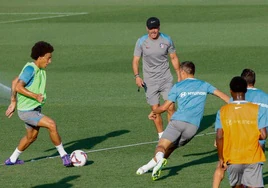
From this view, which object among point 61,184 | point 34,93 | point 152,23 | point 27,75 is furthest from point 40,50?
point 152,23

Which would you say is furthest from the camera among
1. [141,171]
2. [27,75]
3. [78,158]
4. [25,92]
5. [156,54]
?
[156,54]

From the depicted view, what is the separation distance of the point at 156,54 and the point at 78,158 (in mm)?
3161

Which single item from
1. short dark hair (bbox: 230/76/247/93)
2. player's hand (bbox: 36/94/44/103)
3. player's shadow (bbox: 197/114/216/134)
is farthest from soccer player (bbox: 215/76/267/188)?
player's shadow (bbox: 197/114/216/134)

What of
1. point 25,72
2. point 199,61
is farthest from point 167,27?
point 25,72

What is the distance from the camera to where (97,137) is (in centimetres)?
1811

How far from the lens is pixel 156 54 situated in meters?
17.7

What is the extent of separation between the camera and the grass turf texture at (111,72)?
1534cm

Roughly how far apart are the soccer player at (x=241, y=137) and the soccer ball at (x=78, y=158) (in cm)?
426

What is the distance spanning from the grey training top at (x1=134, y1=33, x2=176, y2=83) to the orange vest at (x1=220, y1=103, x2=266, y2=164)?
245 inches

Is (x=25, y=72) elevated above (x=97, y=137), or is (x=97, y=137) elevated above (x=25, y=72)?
(x=25, y=72)

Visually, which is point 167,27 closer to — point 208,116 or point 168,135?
point 208,116

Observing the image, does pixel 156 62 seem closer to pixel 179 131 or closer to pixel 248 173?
pixel 179 131

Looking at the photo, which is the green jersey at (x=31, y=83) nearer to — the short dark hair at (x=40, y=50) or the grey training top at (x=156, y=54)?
the short dark hair at (x=40, y=50)

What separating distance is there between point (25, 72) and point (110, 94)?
7.39 meters
